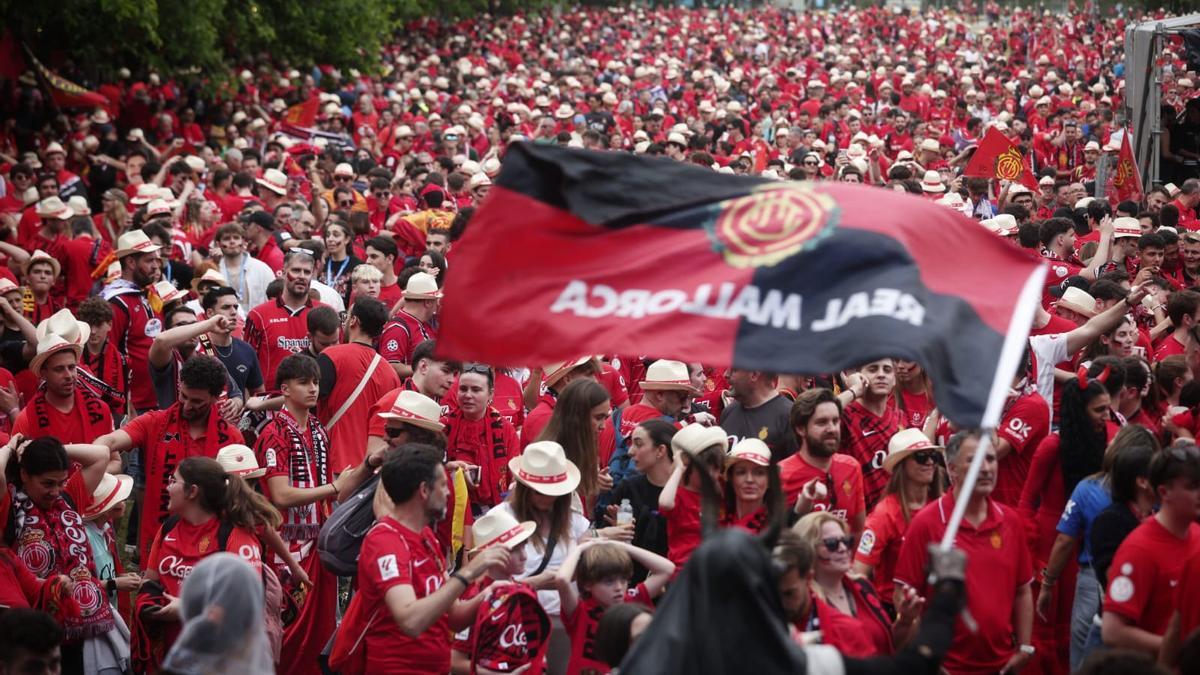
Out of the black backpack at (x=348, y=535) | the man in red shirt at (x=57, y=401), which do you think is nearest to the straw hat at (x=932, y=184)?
the man in red shirt at (x=57, y=401)

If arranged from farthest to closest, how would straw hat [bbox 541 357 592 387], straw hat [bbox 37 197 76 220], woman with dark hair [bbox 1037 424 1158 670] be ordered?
straw hat [bbox 37 197 76 220] < straw hat [bbox 541 357 592 387] < woman with dark hair [bbox 1037 424 1158 670]

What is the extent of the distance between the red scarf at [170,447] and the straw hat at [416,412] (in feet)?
4.11

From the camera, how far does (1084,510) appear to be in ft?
23.4

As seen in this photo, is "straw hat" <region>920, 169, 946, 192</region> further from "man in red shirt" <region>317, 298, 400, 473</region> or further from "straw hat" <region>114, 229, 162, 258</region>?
"man in red shirt" <region>317, 298, 400, 473</region>

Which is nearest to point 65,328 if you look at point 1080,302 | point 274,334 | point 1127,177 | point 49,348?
point 49,348

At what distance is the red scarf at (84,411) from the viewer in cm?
934

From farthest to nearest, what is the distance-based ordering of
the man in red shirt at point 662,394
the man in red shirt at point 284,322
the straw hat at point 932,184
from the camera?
the straw hat at point 932,184 → the man in red shirt at point 284,322 → the man in red shirt at point 662,394

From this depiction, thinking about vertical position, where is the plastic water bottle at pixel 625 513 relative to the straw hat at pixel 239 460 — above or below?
below

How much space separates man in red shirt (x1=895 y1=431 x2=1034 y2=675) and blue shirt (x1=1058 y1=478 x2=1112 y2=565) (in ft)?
1.76

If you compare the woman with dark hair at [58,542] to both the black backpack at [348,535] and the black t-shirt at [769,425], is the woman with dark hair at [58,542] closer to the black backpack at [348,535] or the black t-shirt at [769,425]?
the black backpack at [348,535]

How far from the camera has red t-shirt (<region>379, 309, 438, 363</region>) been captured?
36.4 ft

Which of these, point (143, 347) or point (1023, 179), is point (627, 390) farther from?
point (1023, 179)

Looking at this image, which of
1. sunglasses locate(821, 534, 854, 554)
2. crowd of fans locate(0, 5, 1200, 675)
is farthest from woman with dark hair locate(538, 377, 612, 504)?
sunglasses locate(821, 534, 854, 554)

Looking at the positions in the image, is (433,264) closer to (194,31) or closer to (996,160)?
(996,160)
